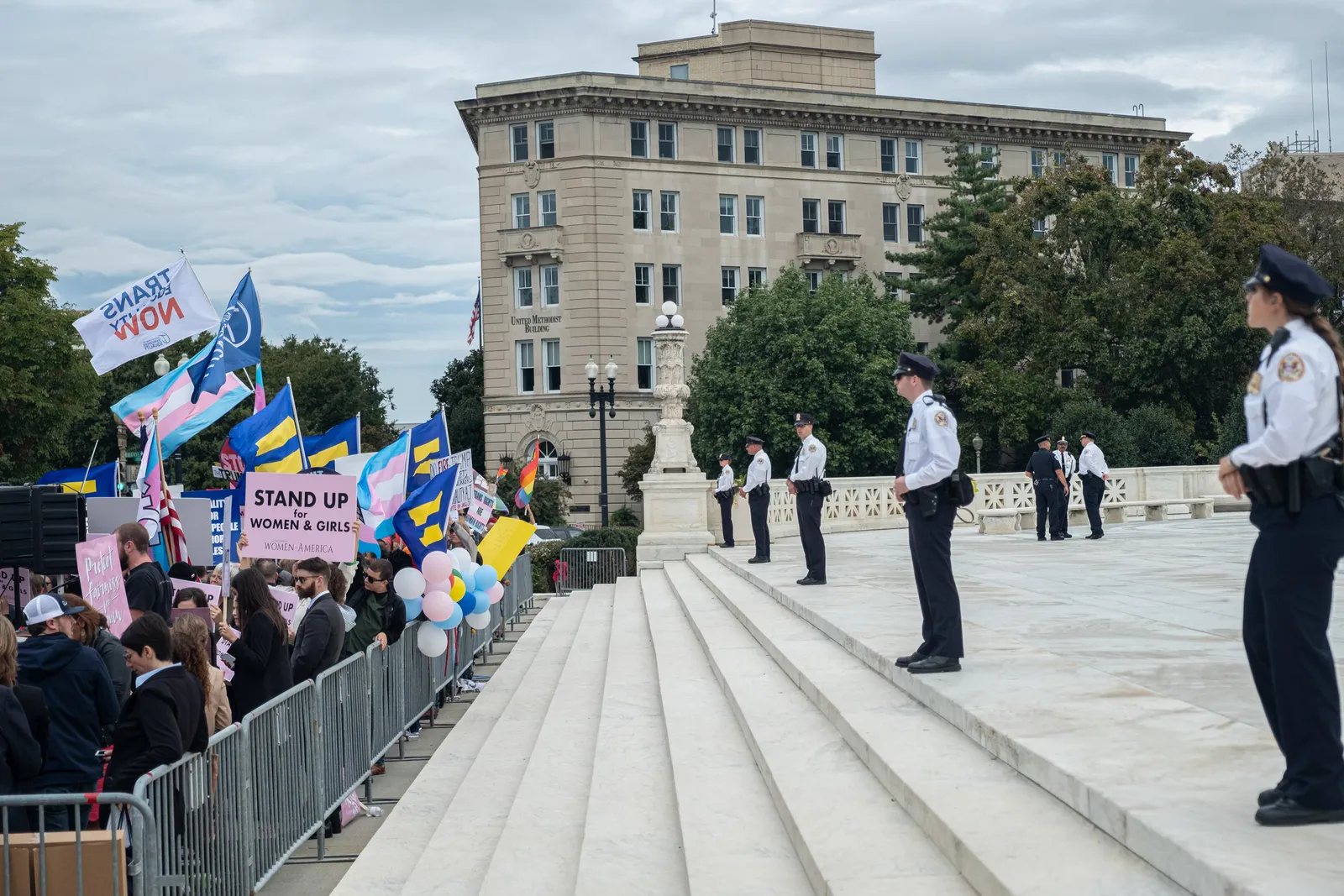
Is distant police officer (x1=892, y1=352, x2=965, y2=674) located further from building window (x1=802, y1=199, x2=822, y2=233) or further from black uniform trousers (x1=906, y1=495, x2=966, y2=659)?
building window (x1=802, y1=199, x2=822, y2=233)

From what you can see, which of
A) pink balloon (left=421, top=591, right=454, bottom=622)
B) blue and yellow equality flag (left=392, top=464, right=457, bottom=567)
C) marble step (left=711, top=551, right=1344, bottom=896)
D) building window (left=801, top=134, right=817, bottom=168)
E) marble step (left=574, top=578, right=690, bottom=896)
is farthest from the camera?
building window (left=801, top=134, right=817, bottom=168)

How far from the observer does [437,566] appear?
12391 millimetres

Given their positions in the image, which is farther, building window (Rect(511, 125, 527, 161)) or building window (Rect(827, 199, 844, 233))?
building window (Rect(827, 199, 844, 233))

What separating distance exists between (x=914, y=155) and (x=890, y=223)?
10.9ft

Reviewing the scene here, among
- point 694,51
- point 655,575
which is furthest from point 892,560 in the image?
point 694,51

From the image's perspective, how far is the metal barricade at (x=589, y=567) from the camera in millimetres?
28766

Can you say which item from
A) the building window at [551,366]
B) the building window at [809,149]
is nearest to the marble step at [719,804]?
the building window at [551,366]

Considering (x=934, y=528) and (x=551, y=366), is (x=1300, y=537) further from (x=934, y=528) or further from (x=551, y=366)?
(x=551, y=366)

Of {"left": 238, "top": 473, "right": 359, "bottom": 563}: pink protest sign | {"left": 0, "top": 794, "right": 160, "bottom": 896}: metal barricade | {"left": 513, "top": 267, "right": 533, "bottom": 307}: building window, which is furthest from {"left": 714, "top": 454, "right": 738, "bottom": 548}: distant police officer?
{"left": 513, "top": 267, "right": 533, "bottom": 307}: building window

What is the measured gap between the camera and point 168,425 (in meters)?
13.3

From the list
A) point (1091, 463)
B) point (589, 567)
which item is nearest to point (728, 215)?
point (589, 567)

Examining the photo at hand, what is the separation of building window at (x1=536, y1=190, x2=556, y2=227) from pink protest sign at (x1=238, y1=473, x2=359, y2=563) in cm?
5070

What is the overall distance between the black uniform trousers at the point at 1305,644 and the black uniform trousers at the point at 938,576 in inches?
137

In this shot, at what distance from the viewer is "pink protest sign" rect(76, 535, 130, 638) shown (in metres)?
8.64
